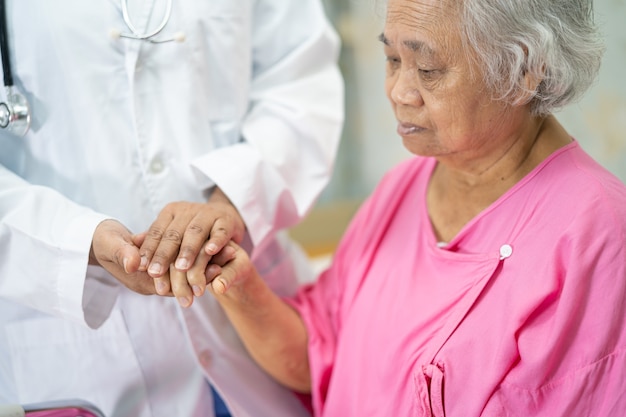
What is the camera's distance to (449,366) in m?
1.20

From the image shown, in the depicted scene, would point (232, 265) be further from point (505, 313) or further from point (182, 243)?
point (505, 313)

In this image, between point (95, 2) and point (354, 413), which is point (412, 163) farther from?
point (95, 2)

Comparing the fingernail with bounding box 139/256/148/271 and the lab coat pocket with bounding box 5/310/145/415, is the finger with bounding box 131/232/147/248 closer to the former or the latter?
the fingernail with bounding box 139/256/148/271

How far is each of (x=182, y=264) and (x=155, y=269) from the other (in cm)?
4

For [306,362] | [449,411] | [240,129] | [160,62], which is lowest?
[306,362]

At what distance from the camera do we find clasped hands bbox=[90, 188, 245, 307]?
1172mm

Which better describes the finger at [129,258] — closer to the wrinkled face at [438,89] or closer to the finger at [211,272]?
the finger at [211,272]

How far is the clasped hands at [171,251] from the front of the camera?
46.1 inches

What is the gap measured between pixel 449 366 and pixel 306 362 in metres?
0.42

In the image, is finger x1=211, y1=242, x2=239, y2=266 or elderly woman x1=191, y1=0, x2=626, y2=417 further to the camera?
finger x1=211, y1=242, x2=239, y2=266

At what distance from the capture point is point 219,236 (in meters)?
1.25

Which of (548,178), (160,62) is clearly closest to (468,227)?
(548,178)

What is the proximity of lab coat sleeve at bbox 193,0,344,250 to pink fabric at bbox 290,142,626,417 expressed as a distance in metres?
0.24

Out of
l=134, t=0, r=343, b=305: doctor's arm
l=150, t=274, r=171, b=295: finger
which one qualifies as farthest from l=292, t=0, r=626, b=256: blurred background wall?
l=150, t=274, r=171, b=295: finger
